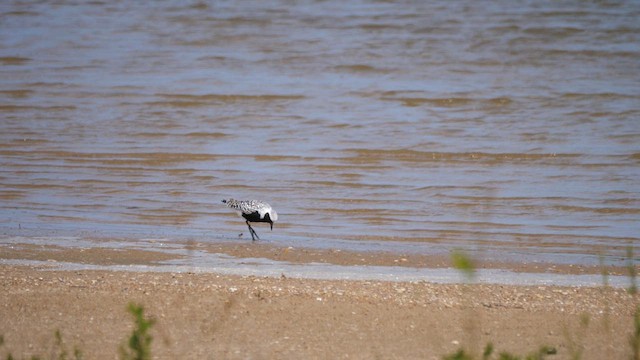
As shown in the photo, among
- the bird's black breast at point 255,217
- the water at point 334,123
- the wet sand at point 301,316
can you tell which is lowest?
the water at point 334,123

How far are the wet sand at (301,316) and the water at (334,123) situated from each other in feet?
6.85

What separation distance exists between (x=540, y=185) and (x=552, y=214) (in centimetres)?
138

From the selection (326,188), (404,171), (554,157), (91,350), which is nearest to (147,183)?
(326,188)

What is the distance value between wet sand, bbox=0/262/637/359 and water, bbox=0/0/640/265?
2.09 m

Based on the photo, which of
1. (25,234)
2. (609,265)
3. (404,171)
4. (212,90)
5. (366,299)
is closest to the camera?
(366,299)

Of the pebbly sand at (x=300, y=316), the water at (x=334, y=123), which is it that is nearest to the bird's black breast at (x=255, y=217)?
the water at (x=334, y=123)

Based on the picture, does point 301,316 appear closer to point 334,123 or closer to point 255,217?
point 255,217

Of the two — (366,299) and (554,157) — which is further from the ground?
(366,299)

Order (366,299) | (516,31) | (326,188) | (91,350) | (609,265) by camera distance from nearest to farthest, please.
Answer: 1. (91,350)
2. (366,299)
3. (609,265)
4. (326,188)
5. (516,31)

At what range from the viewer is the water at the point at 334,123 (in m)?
10.6

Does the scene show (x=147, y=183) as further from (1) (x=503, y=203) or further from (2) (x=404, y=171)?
(1) (x=503, y=203)

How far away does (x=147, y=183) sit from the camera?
1249 cm

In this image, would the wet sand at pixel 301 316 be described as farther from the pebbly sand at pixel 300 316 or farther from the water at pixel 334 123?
the water at pixel 334 123

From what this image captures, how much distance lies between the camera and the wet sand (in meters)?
5.74
